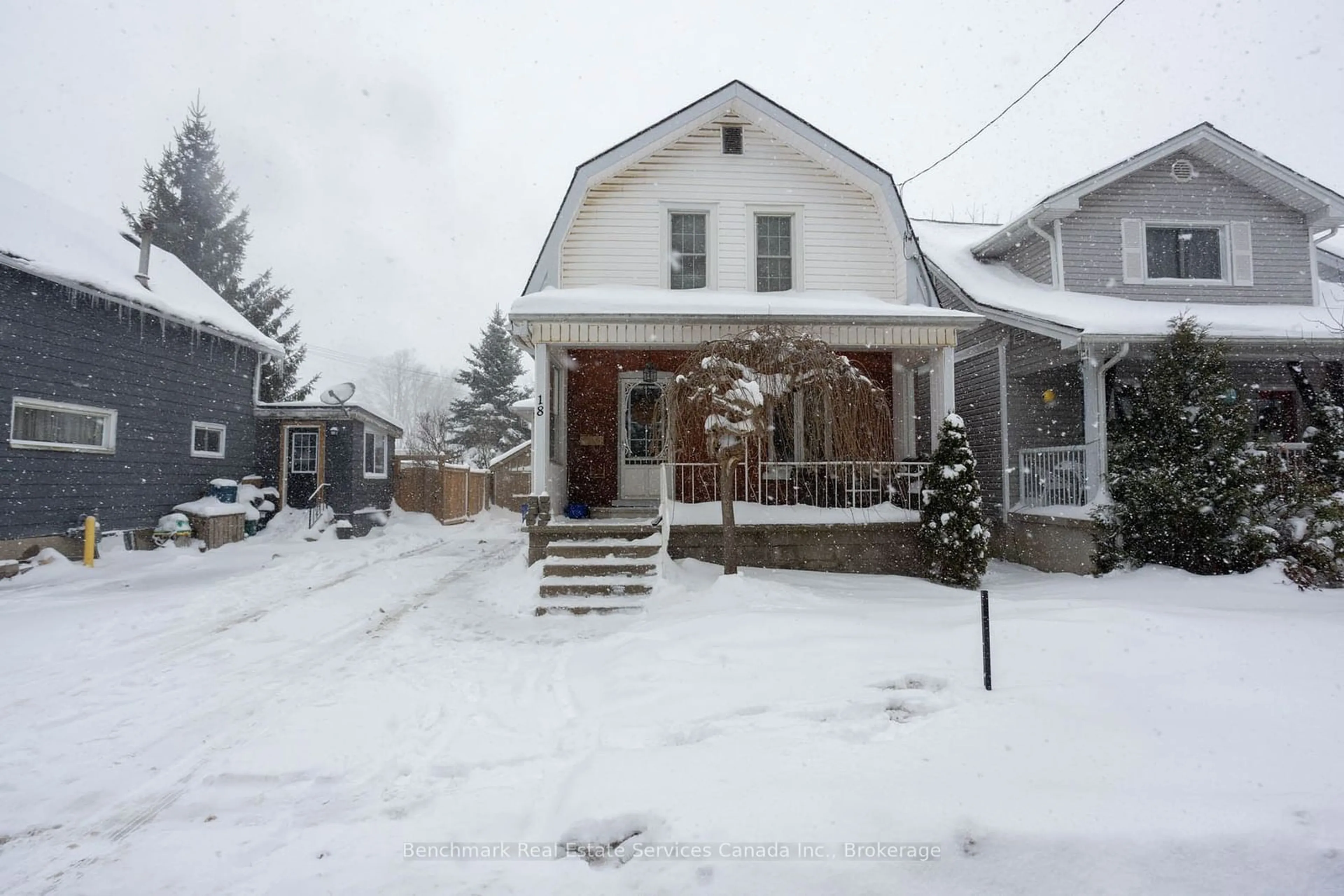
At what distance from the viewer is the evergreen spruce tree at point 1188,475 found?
23.4ft

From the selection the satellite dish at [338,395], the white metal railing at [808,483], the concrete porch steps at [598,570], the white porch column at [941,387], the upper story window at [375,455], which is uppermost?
the satellite dish at [338,395]

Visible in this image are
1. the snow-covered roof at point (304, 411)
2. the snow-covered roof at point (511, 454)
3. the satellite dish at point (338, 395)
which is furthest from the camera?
the snow-covered roof at point (511, 454)

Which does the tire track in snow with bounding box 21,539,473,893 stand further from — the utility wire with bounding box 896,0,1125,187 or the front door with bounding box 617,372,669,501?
the utility wire with bounding box 896,0,1125,187

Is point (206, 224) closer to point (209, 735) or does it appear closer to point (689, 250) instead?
point (689, 250)

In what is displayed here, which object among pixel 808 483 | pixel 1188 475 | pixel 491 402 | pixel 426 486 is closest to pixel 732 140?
pixel 808 483

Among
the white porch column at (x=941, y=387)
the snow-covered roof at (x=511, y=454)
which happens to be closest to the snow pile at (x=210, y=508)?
the snow-covered roof at (x=511, y=454)

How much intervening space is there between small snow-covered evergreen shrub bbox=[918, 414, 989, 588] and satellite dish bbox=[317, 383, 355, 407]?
11.7 metres

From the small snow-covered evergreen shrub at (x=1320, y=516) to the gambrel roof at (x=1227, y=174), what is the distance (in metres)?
4.72

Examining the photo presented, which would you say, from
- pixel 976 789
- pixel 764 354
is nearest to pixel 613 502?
pixel 764 354

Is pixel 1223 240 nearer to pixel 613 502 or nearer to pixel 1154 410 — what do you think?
pixel 1154 410

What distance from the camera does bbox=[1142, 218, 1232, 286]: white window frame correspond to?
1116 centimetres

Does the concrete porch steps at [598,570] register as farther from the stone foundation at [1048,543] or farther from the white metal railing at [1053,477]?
the white metal railing at [1053,477]

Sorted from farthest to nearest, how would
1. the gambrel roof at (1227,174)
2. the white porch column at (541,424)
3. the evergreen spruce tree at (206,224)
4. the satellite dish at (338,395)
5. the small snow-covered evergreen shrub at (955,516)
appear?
the evergreen spruce tree at (206,224), the satellite dish at (338,395), the gambrel roof at (1227,174), the white porch column at (541,424), the small snow-covered evergreen shrub at (955,516)

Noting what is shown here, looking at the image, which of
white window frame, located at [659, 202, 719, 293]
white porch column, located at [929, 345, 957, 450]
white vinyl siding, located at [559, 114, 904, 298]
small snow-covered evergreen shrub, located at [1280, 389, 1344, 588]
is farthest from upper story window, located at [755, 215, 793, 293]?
small snow-covered evergreen shrub, located at [1280, 389, 1344, 588]
